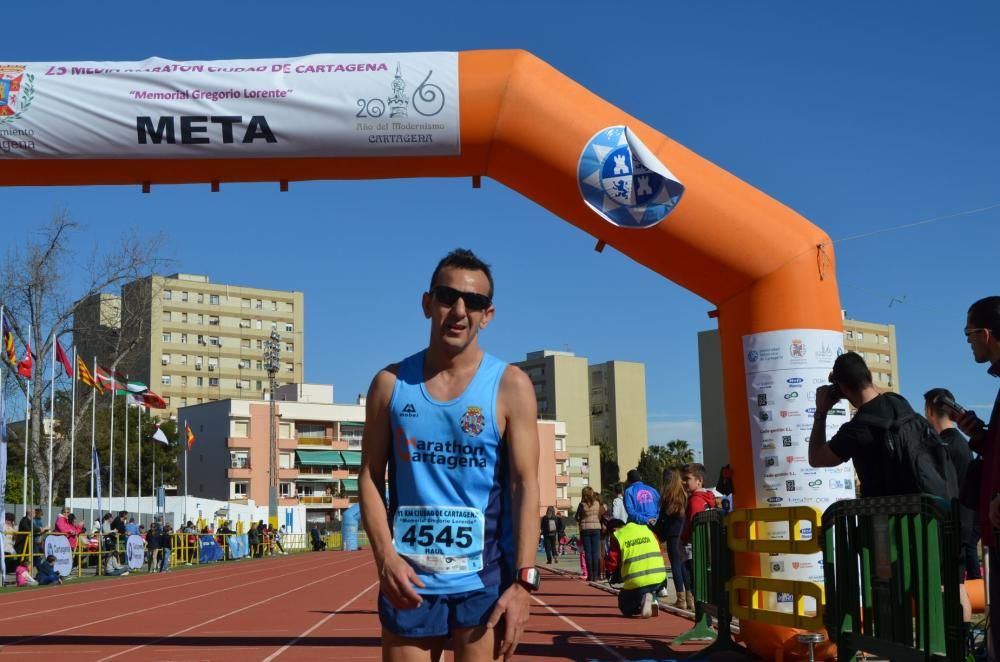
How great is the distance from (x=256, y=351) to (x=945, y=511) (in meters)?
134

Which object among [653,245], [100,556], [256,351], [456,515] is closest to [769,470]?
[653,245]

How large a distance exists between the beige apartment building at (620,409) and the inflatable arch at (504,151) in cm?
14392

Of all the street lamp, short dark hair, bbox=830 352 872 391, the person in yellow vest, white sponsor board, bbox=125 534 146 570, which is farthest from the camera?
the street lamp

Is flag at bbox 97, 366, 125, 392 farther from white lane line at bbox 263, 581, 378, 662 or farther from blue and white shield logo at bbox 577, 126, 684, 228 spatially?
blue and white shield logo at bbox 577, 126, 684, 228

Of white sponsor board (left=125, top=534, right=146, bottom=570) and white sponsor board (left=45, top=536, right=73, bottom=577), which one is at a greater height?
white sponsor board (left=45, top=536, right=73, bottom=577)

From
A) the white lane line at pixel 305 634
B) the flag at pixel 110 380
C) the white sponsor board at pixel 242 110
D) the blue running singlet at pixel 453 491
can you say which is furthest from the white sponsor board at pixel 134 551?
the blue running singlet at pixel 453 491

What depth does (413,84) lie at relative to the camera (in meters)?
9.71

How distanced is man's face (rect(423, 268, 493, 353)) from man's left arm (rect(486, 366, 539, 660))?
195 mm

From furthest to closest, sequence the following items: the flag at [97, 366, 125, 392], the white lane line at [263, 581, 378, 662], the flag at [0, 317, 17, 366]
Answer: the flag at [97, 366, 125, 392]
the flag at [0, 317, 17, 366]
the white lane line at [263, 581, 378, 662]

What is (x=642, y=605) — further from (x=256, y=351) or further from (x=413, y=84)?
(x=256, y=351)

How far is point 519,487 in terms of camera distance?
3738mm

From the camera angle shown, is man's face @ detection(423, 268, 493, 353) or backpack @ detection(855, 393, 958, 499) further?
backpack @ detection(855, 393, 958, 499)

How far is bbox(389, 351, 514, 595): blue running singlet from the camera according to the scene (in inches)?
147

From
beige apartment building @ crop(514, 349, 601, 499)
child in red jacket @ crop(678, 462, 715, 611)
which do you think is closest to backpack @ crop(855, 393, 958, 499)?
child in red jacket @ crop(678, 462, 715, 611)
